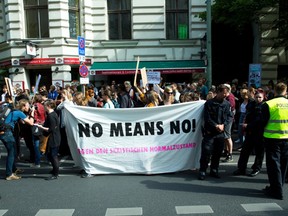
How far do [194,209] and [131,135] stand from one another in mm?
2275

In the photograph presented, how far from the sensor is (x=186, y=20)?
1923cm

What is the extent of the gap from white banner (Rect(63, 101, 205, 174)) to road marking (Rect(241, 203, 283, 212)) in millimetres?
2053

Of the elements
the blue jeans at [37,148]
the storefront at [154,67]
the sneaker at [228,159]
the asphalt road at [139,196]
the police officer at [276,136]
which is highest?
the storefront at [154,67]

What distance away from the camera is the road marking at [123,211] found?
456cm

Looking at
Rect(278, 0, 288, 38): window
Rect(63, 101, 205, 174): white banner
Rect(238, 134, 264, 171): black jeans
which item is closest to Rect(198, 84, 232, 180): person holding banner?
Rect(63, 101, 205, 174): white banner

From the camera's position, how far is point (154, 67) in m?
17.6

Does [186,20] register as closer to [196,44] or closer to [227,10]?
[196,44]

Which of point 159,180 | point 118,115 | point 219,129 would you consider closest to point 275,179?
point 219,129

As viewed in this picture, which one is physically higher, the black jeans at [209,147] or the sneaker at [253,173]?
the black jeans at [209,147]

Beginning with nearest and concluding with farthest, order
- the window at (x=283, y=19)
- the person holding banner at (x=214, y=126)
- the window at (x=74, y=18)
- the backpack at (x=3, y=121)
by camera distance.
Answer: the person holding banner at (x=214, y=126), the backpack at (x=3, y=121), the window at (x=283, y=19), the window at (x=74, y=18)

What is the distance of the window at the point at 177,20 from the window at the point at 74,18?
18.0 ft

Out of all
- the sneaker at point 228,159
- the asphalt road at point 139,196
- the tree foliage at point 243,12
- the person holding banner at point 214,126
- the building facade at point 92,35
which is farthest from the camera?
the building facade at point 92,35

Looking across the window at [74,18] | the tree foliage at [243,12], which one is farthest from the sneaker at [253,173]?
the window at [74,18]

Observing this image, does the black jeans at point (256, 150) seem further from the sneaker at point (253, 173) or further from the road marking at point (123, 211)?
the road marking at point (123, 211)
